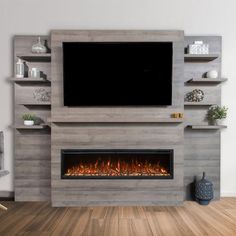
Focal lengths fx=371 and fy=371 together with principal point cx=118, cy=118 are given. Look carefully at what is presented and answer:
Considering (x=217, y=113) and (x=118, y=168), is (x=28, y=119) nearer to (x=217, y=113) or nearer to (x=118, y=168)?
(x=118, y=168)

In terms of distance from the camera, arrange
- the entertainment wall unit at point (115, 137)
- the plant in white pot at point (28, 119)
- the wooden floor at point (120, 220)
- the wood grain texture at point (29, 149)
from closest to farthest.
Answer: the wooden floor at point (120, 220), the entertainment wall unit at point (115, 137), the plant in white pot at point (28, 119), the wood grain texture at point (29, 149)

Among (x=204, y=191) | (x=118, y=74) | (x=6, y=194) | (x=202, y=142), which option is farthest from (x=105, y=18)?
(x=6, y=194)

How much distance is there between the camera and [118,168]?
4527 millimetres

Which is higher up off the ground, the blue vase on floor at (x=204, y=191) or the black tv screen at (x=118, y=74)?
the black tv screen at (x=118, y=74)

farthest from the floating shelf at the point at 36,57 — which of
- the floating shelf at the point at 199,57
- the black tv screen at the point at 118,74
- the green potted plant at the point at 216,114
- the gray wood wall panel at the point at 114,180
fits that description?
the green potted plant at the point at 216,114

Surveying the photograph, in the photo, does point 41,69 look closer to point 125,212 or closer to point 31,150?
point 31,150

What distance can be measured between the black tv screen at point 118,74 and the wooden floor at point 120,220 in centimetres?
123

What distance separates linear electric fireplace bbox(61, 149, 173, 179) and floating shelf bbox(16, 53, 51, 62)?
→ 1147 mm

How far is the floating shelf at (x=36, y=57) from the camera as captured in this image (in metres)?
4.39

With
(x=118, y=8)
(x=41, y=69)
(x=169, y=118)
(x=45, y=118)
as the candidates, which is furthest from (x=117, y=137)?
(x=118, y=8)

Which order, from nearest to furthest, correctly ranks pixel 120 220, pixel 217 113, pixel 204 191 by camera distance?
pixel 120 220
pixel 204 191
pixel 217 113

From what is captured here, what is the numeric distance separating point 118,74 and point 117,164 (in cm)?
110

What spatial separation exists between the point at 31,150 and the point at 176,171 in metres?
1.79

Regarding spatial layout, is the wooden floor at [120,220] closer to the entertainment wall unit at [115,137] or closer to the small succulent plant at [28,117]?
the entertainment wall unit at [115,137]
